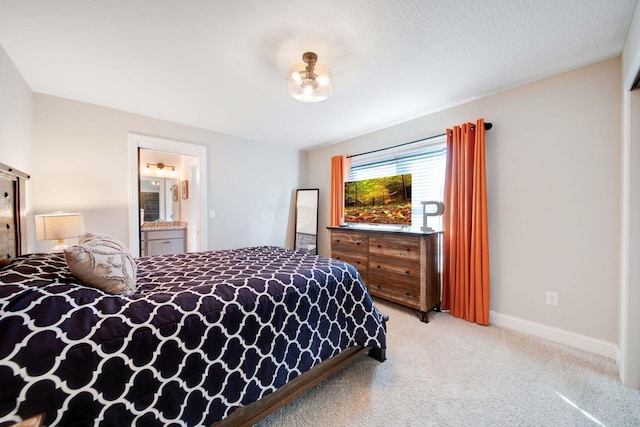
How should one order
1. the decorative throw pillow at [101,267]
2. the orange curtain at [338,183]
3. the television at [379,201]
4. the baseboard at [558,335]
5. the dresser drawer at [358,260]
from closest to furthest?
1. the decorative throw pillow at [101,267]
2. the baseboard at [558,335]
3. the television at [379,201]
4. the dresser drawer at [358,260]
5. the orange curtain at [338,183]

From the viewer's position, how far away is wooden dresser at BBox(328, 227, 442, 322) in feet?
8.37

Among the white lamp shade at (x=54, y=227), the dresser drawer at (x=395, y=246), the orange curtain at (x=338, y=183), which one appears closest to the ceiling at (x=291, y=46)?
the white lamp shade at (x=54, y=227)

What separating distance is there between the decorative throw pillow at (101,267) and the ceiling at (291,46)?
1364 millimetres

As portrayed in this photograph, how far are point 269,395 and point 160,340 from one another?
673 mm

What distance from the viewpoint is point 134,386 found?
0.92 metres

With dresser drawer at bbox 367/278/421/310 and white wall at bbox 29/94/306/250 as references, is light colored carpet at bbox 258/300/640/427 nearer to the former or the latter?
dresser drawer at bbox 367/278/421/310

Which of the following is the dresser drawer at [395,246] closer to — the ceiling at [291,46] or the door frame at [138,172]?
the ceiling at [291,46]

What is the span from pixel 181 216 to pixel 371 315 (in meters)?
4.42

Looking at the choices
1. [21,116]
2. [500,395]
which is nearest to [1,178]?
[21,116]

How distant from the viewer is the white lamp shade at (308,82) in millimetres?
1829

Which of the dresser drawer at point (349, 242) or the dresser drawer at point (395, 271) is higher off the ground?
the dresser drawer at point (349, 242)

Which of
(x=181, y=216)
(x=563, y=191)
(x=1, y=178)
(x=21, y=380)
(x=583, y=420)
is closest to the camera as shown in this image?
(x=21, y=380)

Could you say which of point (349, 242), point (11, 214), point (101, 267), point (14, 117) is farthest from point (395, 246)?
point (14, 117)

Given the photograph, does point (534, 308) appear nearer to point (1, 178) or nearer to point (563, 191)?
point (563, 191)
